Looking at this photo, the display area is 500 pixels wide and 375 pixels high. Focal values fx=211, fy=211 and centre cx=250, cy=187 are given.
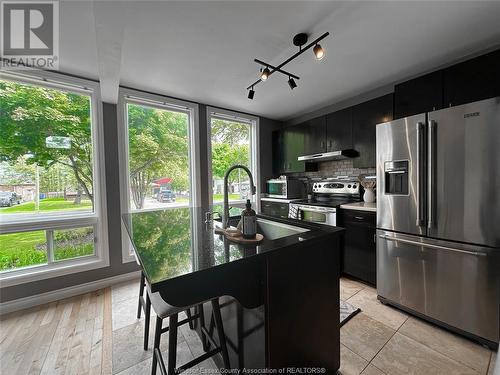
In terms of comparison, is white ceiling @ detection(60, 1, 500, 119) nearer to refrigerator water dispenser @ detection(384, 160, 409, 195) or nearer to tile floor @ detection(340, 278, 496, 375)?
refrigerator water dispenser @ detection(384, 160, 409, 195)

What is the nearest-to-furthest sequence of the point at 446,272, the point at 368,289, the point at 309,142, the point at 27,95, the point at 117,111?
the point at 446,272 < the point at 27,95 < the point at 368,289 < the point at 117,111 < the point at 309,142

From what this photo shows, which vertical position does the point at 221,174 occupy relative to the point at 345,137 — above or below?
below

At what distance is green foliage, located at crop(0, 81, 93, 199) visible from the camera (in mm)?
2266

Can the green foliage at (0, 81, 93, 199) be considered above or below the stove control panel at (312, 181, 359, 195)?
Result: above

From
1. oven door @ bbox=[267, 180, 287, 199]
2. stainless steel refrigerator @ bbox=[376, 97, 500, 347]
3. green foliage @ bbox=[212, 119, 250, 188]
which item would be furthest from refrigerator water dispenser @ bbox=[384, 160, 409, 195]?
green foliage @ bbox=[212, 119, 250, 188]

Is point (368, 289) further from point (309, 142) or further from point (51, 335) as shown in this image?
point (51, 335)

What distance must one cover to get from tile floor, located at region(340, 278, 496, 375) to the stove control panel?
5.27ft

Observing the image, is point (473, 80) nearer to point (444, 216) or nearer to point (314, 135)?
point (444, 216)

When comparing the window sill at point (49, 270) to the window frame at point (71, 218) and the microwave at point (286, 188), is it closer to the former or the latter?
the window frame at point (71, 218)

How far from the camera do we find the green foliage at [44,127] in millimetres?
2266

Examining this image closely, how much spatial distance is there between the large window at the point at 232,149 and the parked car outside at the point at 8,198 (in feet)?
7.68

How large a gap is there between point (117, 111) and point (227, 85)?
4.94ft

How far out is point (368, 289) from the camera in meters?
2.54

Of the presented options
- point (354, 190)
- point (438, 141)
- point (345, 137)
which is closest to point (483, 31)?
point (438, 141)
